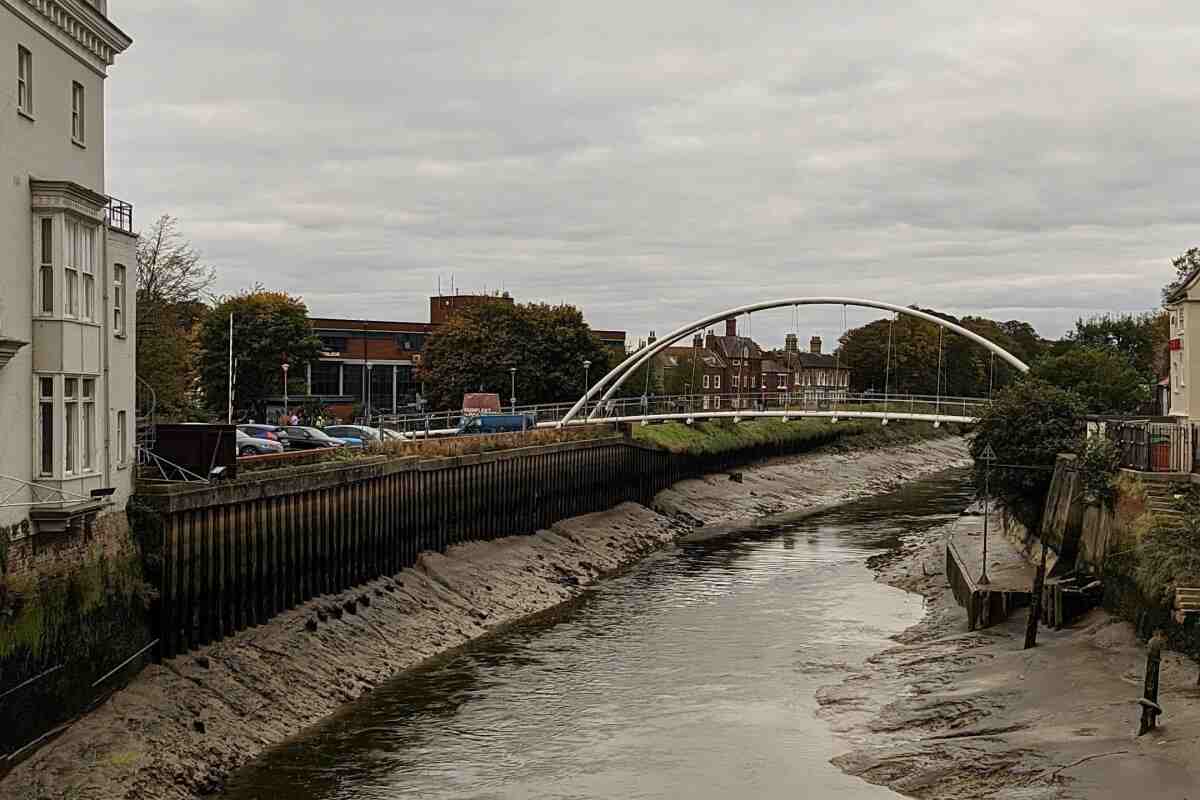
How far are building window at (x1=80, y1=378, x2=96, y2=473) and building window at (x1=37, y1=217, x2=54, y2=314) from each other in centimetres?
217

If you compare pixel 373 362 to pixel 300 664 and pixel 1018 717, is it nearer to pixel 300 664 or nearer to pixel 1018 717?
pixel 300 664

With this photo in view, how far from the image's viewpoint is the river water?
85.0 ft

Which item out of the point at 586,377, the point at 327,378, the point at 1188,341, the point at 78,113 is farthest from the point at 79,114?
the point at 327,378

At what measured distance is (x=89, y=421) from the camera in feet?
91.1

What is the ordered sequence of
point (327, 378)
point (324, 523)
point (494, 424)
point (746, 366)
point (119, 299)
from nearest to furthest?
1. point (119, 299)
2. point (324, 523)
3. point (494, 424)
4. point (327, 378)
5. point (746, 366)

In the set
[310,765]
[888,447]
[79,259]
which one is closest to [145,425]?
[79,259]

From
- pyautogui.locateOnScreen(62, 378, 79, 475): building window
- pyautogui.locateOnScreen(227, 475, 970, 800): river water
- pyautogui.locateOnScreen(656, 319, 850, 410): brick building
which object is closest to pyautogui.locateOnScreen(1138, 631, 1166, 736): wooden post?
pyautogui.locateOnScreen(227, 475, 970, 800): river water

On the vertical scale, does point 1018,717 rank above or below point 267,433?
below

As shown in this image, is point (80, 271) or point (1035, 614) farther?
point (1035, 614)

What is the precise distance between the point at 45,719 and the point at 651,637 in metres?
19.8

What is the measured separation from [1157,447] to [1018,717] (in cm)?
1213

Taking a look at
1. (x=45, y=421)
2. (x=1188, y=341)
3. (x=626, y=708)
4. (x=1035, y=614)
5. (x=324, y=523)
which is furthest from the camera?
(x=1188, y=341)

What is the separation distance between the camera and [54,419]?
1024 inches

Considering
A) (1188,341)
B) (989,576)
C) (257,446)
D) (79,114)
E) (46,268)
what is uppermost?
(79,114)
